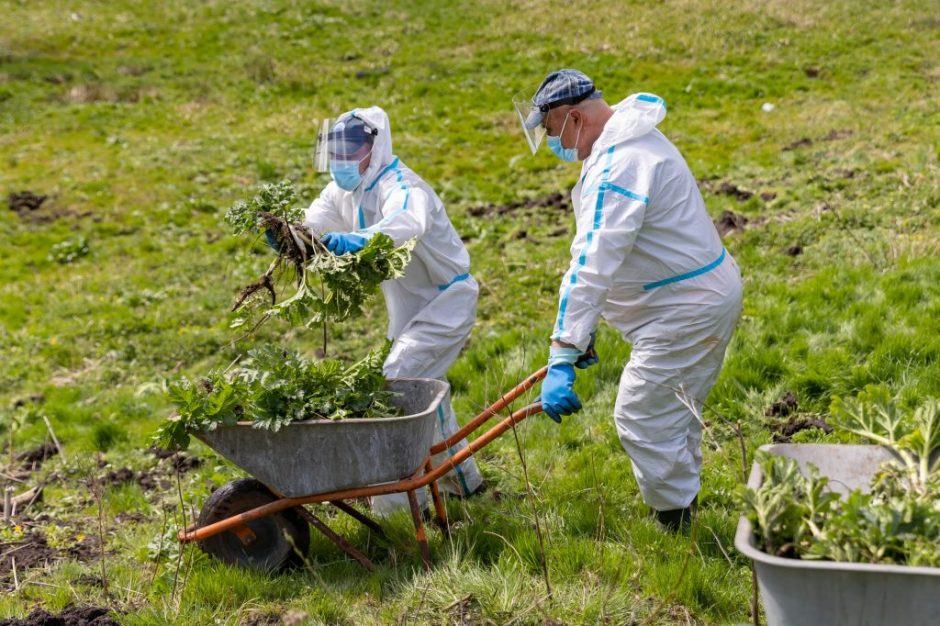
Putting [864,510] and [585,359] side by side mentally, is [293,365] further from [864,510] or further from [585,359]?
[864,510]

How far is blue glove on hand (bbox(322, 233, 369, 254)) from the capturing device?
457cm

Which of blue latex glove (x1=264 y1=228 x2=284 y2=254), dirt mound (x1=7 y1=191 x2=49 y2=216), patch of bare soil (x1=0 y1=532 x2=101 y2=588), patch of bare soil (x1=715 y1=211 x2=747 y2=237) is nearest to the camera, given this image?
blue latex glove (x1=264 y1=228 x2=284 y2=254)

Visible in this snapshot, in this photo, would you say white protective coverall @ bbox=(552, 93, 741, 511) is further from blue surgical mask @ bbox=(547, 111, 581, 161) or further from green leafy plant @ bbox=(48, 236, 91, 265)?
green leafy plant @ bbox=(48, 236, 91, 265)

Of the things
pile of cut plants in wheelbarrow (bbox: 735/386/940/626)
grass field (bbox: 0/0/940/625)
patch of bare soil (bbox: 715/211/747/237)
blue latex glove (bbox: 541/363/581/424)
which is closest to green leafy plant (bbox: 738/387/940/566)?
pile of cut plants in wheelbarrow (bbox: 735/386/940/626)

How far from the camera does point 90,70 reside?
69.3 feet

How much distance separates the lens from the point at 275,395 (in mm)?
4191

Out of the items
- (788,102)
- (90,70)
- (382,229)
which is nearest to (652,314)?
(382,229)

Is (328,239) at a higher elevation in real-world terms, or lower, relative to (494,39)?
lower

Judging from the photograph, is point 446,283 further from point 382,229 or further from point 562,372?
point 562,372

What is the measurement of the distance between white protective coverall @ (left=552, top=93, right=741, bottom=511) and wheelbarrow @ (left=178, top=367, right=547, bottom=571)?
0.50 metres

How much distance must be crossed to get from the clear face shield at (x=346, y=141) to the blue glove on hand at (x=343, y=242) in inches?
29.9

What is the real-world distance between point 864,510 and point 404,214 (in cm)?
292

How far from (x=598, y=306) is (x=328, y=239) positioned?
1.44 m

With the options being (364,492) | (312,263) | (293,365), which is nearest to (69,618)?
(364,492)
